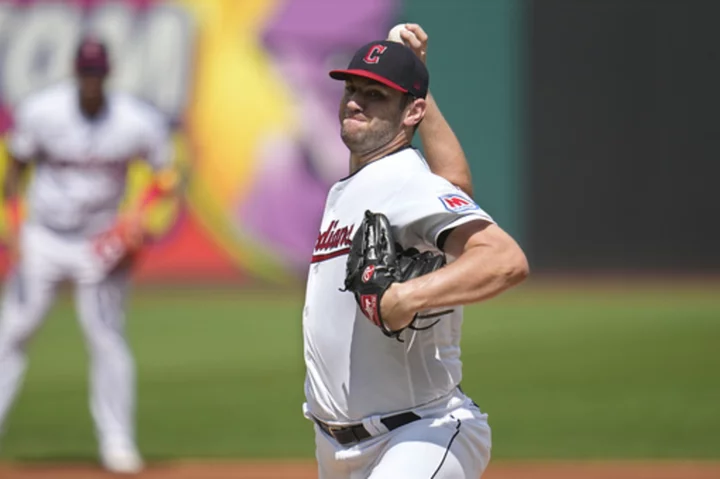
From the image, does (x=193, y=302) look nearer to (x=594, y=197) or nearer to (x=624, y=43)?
(x=594, y=197)

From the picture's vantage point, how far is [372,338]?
13.0 feet

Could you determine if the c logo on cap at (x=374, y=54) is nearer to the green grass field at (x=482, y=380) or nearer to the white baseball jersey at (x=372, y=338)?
the white baseball jersey at (x=372, y=338)

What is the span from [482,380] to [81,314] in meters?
4.65

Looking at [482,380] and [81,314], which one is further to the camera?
[482,380]

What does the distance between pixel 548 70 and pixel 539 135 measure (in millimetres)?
1141

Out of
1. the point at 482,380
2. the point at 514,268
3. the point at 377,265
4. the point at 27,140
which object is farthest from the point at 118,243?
the point at 514,268

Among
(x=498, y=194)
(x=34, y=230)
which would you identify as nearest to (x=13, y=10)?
(x=498, y=194)

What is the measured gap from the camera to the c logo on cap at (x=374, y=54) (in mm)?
3982

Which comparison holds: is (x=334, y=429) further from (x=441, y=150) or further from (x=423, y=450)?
(x=441, y=150)

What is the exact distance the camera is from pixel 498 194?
2158 centimetres

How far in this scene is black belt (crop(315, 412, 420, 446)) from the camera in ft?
12.9

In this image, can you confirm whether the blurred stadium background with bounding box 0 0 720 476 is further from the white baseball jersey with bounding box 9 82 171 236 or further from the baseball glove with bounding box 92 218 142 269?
Answer: the baseball glove with bounding box 92 218 142 269

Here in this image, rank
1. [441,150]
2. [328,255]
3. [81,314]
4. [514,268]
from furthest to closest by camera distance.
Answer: [81,314]
[441,150]
[328,255]
[514,268]

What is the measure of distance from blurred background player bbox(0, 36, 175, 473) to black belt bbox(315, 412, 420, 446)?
4349mm
